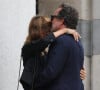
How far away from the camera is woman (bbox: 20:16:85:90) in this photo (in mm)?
4430

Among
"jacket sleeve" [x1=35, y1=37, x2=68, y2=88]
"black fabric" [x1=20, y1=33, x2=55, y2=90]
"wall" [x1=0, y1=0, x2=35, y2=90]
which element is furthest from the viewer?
"wall" [x1=0, y1=0, x2=35, y2=90]

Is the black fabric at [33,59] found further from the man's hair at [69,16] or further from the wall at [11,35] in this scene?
the wall at [11,35]

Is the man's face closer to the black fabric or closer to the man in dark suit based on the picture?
the man in dark suit

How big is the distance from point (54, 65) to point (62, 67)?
0.30 feet

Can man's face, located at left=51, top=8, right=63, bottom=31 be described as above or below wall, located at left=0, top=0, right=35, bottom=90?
above

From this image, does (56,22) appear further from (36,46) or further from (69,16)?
(36,46)

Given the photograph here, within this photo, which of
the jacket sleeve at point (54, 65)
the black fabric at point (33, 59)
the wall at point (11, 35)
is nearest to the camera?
the jacket sleeve at point (54, 65)

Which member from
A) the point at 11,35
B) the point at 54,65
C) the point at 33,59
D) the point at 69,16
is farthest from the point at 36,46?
the point at 11,35

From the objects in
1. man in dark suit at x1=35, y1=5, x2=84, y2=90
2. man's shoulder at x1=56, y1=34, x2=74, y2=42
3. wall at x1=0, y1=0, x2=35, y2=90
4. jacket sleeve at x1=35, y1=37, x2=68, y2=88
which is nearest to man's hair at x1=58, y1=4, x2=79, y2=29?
man in dark suit at x1=35, y1=5, x2=84, y2=90

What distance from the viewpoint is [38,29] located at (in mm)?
4492

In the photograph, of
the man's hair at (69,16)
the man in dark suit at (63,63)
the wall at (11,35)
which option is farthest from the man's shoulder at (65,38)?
the wall at (11,35)

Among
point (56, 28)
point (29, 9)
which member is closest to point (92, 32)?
point (29, 9)

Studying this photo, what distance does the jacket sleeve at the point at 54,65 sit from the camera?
431 centimetres

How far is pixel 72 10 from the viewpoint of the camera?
4516mm
